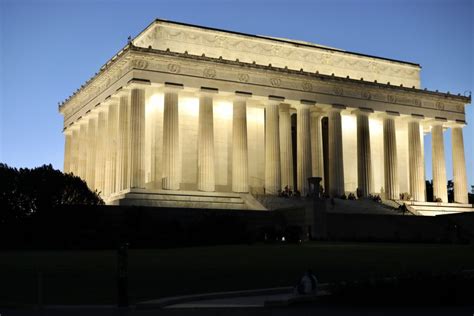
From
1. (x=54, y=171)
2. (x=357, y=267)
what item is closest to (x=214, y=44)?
(x=54, y=171)

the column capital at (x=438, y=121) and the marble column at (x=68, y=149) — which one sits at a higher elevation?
the column capital at (x=438, y=121)

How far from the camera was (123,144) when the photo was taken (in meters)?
68.5

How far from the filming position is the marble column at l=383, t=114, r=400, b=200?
80.4 metres

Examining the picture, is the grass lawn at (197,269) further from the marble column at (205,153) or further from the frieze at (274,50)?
the frieze at (274,50)

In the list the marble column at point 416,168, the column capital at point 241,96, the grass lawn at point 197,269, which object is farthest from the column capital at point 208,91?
the grass lawn at point 197,269

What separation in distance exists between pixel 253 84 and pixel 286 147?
851 centimetres

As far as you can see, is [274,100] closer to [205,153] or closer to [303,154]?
[303,154]

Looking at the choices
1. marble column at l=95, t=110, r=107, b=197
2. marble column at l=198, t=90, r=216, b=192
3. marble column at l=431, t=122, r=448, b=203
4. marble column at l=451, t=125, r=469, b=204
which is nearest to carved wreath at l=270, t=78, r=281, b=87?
marble column at l=198, t=90, r=216, b=192

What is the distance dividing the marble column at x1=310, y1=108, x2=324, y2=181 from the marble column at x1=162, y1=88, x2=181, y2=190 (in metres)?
18.5

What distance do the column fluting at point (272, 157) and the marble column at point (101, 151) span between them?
18.0 m

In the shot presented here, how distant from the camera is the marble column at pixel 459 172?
8406cm

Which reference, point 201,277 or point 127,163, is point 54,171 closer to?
point 127,163

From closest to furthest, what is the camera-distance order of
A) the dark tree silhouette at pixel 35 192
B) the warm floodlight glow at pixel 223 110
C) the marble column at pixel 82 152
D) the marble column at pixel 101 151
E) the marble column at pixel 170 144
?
the dark tree silhouette at pixel 35 192 → the marble column at pixel 170 144 → the marble column at pixel 101 151 → the warm floodlight glow at pixel 223 110 → the marble column at pixel 82 152

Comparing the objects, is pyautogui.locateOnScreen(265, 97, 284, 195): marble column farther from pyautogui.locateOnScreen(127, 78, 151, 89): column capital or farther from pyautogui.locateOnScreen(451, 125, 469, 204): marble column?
pyautogui.locateOnScreen(451, 125, 469, 204): marble column
